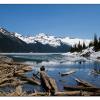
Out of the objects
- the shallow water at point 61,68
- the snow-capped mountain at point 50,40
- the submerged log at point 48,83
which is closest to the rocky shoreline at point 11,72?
the shallow water at point 61,68

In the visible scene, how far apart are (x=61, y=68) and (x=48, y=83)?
24 centimetres

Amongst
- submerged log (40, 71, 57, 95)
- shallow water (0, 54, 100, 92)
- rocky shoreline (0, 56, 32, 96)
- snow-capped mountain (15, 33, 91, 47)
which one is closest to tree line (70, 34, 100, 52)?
snow-capped mountain (15, 33, 91, 47)

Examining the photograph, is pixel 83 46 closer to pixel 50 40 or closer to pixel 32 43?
pixel 50 40

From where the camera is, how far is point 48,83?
27.2 feet

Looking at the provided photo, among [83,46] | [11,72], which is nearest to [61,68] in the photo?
[83,46]

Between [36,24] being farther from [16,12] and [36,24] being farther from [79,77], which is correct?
[79,77]

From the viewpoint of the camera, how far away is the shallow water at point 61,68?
27.1 ft

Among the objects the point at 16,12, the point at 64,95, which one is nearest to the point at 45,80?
the point at 64,95

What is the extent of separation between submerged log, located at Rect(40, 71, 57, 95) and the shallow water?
0.05 meters

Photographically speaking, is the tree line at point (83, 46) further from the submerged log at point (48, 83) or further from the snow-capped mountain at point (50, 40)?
the submerged log at point (48, 83)

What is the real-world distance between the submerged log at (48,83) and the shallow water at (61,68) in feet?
A: 0.15

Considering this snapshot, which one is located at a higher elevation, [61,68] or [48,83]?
[61,68]

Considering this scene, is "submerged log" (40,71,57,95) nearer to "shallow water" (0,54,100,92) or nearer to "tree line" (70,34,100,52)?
"shallow water" (0,54,100,92)

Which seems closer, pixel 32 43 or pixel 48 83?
pixel 48 83
